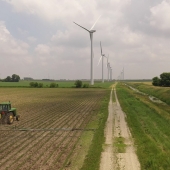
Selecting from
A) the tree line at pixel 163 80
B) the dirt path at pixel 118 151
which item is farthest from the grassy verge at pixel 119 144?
the tree line at pixel 163 80

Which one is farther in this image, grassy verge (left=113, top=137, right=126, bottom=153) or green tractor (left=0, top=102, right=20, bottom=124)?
green tractor (left=0, top=102, right=20, bottom=124)

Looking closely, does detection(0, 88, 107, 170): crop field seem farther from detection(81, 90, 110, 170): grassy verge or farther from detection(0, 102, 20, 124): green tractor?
detection(81, 90, 110, 170): grassy verge

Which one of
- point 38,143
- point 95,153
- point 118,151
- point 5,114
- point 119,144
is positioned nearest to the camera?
point 95,153

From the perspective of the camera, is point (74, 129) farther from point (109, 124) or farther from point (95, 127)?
point (109, 124)

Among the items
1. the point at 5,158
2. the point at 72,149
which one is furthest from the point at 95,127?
the point at 5,158

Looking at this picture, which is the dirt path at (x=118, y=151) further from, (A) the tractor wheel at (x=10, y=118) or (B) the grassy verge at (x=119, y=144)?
(A) the tractor wheel at (x=10, y=118)

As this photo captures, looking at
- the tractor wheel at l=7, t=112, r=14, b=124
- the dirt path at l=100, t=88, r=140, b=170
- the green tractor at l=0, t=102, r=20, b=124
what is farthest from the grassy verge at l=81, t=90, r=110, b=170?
the green tractor at l=0, t=102, r=20, b=124

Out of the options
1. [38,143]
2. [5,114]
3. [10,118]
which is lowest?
[38,143]

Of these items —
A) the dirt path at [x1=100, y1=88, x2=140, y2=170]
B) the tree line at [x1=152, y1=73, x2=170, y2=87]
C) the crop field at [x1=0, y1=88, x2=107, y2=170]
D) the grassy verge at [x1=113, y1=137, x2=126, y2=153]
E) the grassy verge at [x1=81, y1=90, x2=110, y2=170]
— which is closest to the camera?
the grassy verge at [x1=81, y1=90, x2=110, y2=170]

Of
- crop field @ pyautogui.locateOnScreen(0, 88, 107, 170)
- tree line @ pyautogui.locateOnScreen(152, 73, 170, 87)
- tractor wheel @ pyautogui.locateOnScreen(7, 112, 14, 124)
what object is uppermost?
tree line @ pyautogui.locateOnScreen(152, 73, 170, 87)

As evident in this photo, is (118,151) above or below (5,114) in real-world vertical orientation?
below

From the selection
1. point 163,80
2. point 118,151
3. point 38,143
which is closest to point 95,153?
point 118,151

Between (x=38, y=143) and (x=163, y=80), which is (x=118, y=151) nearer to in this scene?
(x=38, y=143)
